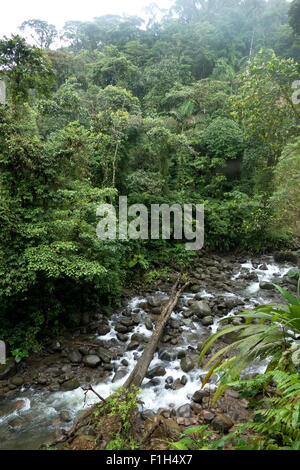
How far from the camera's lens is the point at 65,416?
3.70 m

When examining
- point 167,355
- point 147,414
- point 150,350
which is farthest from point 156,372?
point 147,414

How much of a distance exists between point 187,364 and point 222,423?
1.58m

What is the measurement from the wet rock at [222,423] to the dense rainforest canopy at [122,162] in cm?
312

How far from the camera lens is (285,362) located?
2.06 metres

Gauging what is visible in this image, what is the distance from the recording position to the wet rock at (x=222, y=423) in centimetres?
311

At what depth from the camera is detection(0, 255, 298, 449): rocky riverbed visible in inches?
140

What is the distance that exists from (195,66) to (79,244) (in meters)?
24.9

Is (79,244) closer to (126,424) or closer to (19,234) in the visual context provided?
(19,234)

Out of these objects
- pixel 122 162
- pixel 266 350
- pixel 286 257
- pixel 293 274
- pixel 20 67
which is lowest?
pixel 293 274

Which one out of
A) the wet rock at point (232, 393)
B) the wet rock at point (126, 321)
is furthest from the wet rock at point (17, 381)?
the wet rock at point (232, 393)

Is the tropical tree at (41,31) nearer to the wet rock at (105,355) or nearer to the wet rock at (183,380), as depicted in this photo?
the wet rock at (105,355)

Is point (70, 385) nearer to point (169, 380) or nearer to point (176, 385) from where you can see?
point (169, 380)

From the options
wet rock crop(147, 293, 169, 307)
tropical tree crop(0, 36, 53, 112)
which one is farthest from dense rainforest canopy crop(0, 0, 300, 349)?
wet rock crop(147, 293, 169, 307)

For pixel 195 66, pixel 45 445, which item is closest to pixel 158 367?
pixel 45 445
